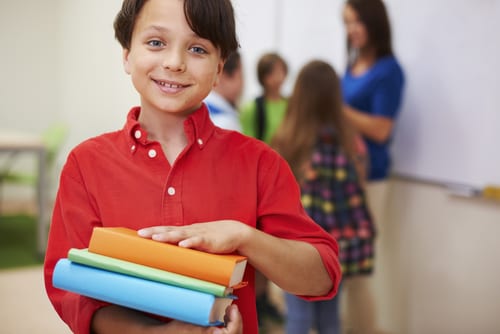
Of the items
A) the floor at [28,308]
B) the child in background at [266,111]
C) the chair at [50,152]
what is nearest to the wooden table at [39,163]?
the chair at [50,152]

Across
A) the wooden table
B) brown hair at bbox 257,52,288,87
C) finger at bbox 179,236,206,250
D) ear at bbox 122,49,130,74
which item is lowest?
the wooden table

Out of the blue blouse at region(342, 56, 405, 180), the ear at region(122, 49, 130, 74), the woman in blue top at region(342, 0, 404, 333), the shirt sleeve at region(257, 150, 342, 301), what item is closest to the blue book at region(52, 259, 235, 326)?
the shirt sleeve at region(257, 150, 342, 301)

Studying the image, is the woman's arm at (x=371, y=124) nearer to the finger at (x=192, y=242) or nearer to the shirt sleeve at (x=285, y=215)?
the shirt sleeve at (x=285, y=215)

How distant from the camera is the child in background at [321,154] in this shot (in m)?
2.47

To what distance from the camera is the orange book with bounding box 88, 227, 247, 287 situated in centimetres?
77

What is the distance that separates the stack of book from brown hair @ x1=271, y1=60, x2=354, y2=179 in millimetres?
1703

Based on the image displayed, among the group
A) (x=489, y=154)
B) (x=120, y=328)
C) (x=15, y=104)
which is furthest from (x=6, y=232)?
(x=120, y=328)

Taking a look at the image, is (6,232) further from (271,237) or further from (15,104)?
(271,237)

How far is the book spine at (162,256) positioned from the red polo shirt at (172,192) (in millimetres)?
117

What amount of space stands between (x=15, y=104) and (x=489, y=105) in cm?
483

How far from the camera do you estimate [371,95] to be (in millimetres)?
2912

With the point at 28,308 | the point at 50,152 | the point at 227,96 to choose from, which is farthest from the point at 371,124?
the point at 50,152

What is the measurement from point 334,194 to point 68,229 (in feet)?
5.65

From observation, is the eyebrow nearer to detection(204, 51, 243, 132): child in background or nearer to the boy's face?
the boy's face
